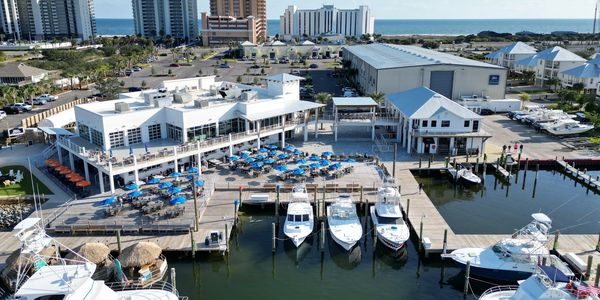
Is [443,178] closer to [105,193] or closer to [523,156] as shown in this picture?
[523,156]

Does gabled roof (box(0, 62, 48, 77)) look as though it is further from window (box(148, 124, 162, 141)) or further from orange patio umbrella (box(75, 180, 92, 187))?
orange patio umbrella (box(75, 180, 92, 187))

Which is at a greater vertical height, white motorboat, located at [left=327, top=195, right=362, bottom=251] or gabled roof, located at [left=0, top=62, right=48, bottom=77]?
gabled roof, located at [left=0, top=62, right=48, bottom=77]

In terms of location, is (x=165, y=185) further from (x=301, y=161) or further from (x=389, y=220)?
(x=389, y=220)

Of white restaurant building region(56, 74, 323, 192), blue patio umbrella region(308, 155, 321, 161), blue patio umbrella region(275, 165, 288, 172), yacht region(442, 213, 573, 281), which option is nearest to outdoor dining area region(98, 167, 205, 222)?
white restaurant building region(56, 74, 323, 192)

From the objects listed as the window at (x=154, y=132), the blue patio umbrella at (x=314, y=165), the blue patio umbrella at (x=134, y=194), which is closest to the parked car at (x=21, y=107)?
the window at (x=154, y=132)

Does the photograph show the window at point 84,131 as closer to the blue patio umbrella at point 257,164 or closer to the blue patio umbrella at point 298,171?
the blue patio umbrella at point 257,164
